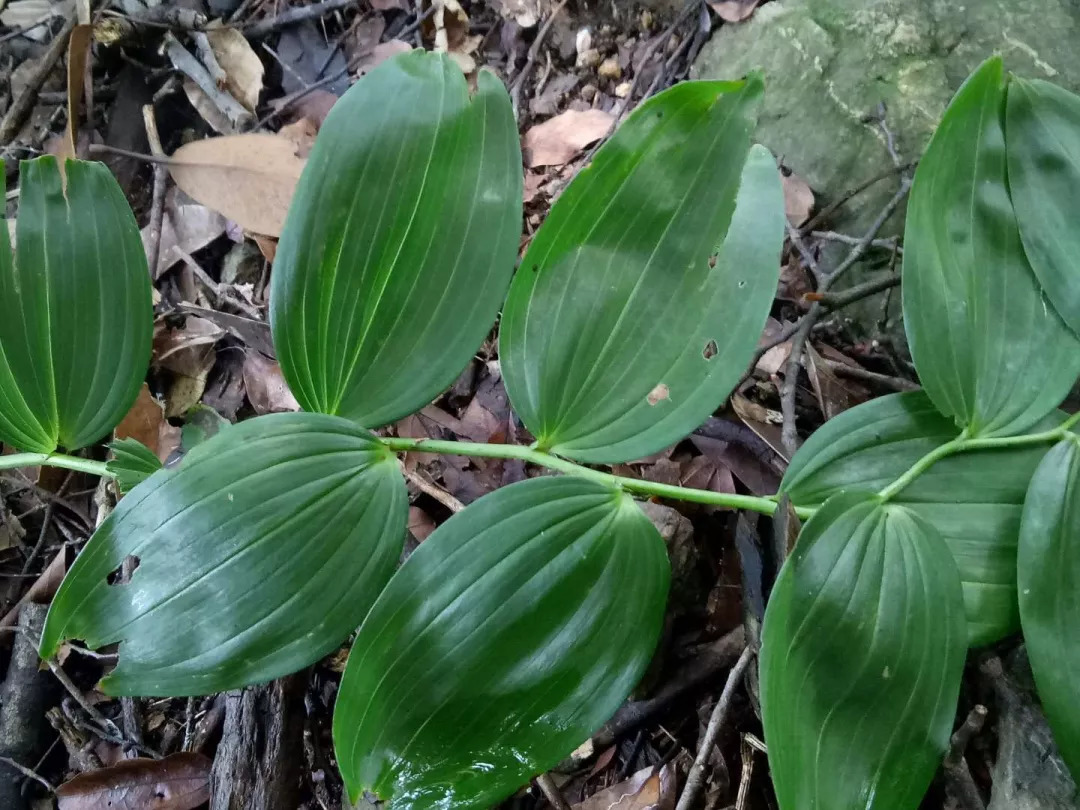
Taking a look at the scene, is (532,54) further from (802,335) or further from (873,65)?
(802,335)

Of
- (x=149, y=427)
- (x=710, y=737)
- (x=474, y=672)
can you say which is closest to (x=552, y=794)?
(x=710, y=737)

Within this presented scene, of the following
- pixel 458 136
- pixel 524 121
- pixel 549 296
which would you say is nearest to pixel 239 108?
pixel 524 121

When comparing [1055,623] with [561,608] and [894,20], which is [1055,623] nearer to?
[561,608]

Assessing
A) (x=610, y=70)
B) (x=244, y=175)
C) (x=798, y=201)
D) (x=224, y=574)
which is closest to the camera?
(x=224, y=574)

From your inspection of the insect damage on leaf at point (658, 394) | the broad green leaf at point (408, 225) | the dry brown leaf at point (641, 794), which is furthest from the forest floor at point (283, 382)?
the broad green leaf at point (408, 225)

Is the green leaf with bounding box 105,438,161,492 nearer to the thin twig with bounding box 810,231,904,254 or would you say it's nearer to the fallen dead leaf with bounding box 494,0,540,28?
the thin twig with bounding box 810,231,904,254
